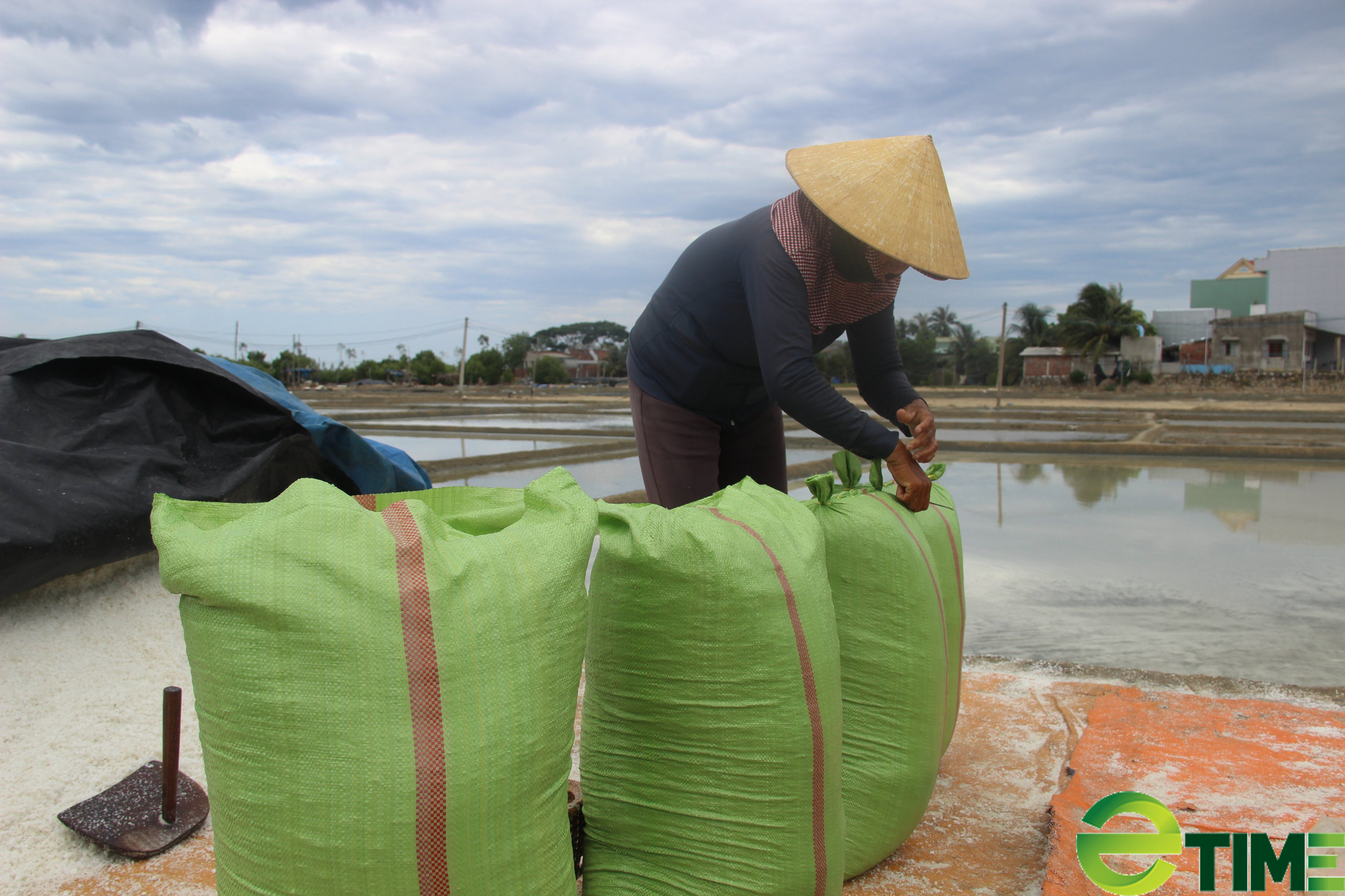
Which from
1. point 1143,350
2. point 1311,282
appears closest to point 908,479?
point 1143,350

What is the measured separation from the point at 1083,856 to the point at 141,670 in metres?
2.04

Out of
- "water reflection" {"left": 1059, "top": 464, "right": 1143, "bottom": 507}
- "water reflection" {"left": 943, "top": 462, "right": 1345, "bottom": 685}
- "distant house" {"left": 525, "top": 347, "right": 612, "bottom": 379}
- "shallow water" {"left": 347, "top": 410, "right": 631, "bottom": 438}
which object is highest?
"distant house" {"left": 525, "top": 347, "right": 612, "bottom": 379}

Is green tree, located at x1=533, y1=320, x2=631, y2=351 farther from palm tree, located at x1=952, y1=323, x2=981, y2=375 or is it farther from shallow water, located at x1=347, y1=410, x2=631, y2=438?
shallow water, located at x1=347, y1=410, x2=631, y2=438

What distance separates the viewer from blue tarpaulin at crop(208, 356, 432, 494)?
2529mm

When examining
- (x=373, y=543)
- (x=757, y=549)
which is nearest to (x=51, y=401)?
(x=373, y=543)

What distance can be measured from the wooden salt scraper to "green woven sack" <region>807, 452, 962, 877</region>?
1086mm

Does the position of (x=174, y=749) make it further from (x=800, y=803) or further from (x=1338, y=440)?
(x=1338, y=440)

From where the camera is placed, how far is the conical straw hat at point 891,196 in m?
1.48

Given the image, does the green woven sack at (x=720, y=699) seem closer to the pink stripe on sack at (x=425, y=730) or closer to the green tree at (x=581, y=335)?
the pink stripe on sack at (x=425, y=730)

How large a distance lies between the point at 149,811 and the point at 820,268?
1530mm

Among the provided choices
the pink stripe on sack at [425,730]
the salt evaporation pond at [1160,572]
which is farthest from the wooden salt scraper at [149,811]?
the salt evaporation pond at [1160,572]

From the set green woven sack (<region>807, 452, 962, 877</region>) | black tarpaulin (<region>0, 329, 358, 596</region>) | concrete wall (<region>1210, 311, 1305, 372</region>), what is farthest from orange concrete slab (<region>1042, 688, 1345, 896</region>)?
concrete wall (<region>1210, 311, 1305, 372</region>)

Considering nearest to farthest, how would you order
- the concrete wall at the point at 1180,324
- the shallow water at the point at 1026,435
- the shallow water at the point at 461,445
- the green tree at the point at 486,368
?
the shallow water at the point at 461,445 → the shallow water at the point at 1026,435 → the concrete wall at the point at 1180,324 → the green tree at the point at 486,368

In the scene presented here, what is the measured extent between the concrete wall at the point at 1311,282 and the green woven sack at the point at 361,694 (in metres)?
43.4
